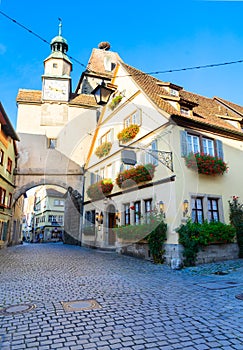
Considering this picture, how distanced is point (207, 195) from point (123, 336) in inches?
343

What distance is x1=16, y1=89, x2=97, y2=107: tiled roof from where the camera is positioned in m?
22.3

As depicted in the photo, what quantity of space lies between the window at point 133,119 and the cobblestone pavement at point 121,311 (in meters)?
8.32

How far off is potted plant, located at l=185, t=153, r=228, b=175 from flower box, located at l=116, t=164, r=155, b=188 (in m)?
1.75

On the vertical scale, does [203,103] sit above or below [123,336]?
above

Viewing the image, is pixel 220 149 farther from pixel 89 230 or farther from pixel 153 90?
pixel 89 230

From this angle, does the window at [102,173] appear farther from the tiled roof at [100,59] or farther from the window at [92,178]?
the tiled roof at [100,59]

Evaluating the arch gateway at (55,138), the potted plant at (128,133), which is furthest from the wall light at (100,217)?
the potted plant at (128,133)

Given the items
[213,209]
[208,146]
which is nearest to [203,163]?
[208,146]

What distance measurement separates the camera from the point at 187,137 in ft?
38.1

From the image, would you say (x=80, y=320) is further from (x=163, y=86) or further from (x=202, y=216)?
(x=163, y=86)

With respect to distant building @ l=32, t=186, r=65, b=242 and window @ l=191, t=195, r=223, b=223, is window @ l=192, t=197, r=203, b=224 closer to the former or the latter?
window @ l=191, t=195, r=223, b=223

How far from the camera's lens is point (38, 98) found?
74.4 feet

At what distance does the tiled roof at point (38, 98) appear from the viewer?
2227 centimetres

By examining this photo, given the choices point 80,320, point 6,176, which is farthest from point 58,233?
point 80,320
